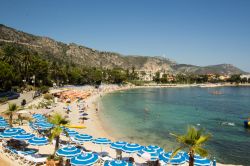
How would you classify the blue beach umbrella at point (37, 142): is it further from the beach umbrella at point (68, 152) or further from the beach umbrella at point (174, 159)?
the beach umbrella at point (174, 159)

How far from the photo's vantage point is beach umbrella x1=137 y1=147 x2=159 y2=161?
72.8 feet

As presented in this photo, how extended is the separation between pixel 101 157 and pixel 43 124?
11.7m

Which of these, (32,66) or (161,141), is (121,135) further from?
(32,66)

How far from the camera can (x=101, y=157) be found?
2411cm

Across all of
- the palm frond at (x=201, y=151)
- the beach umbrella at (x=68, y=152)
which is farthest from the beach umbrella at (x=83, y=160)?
the palm frond at (x=201, y=151)

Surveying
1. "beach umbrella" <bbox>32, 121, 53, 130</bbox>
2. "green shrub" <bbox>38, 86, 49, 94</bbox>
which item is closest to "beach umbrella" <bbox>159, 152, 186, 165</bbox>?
"beach umbrella" <bbox>32, 121, 53, 130</bbox>

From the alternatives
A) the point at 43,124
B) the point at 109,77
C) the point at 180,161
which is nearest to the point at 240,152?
the point at 180,161

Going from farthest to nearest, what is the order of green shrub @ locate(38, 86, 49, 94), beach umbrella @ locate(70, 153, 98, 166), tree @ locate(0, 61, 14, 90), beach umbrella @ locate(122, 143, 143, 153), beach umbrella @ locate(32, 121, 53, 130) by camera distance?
green shrub @ locate(38, 86, 49, 94)
tree @ locate(0, 61, 14, 90)
beach umbrella @ locate(32, 121, 53, 130)
beach umbrella @ locate(122, 143, 143, 153)
beach umbrella @ locate(70, 153, 98, 166)

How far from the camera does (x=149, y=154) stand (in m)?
22.4

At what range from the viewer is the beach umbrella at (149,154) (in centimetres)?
2220

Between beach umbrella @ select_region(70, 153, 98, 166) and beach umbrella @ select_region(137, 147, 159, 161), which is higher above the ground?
beach umbrella @ select_region(70, 153, 98, 166)

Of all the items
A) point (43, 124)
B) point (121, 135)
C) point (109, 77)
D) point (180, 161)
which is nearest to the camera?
point (180, 161)

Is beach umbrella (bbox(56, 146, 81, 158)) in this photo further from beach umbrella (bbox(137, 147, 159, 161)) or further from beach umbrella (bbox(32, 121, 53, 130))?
beach umbrella (bbox(32, 121, 53, 130))

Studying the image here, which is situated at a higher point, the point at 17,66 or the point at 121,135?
the point at 17,66
